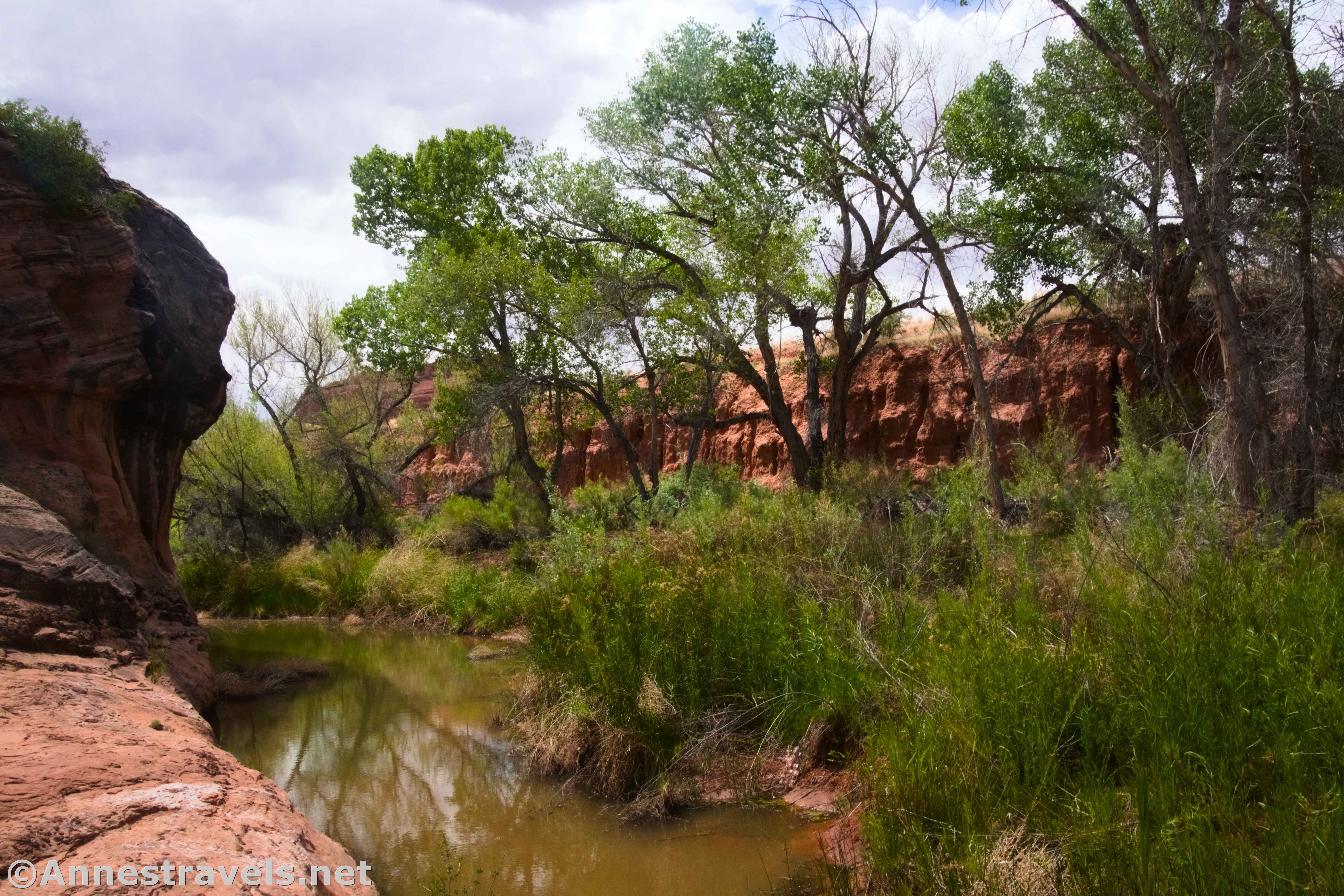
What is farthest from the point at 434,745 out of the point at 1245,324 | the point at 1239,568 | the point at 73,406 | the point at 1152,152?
the point at 1245,324

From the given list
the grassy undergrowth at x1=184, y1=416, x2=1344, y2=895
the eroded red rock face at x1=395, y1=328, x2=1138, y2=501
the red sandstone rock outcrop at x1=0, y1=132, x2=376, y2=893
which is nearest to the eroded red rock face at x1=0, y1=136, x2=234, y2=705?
the red sandstone rock outcrop at x1=0, y1=132, x2=376, y2=893

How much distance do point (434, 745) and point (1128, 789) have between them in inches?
270

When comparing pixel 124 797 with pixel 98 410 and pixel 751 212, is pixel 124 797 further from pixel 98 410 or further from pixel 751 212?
pixel 751 212

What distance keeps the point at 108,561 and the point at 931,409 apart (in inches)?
822

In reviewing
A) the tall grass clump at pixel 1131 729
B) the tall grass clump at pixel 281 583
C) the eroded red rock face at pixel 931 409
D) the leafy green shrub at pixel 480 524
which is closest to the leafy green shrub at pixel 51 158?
the tall grass clump at pixel 1131 729

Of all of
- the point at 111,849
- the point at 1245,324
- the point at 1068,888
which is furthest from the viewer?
the point at 1245,324

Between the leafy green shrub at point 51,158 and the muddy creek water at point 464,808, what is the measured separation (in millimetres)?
5778

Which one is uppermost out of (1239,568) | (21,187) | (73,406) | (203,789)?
(21,187)

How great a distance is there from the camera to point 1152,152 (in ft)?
32.4

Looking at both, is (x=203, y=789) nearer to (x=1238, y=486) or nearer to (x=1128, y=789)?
(x=1128, y=789)

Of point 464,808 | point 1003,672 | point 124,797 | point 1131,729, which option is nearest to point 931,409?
point 464,808

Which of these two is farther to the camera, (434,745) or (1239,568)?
(434,745)

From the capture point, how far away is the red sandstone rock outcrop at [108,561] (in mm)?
3672

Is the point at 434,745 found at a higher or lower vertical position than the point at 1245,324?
lower
